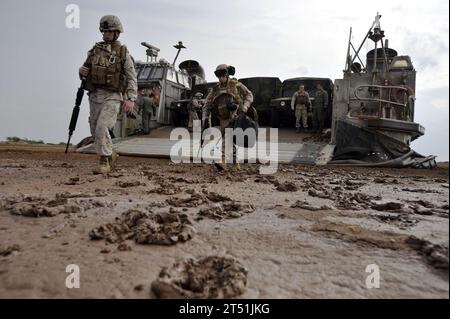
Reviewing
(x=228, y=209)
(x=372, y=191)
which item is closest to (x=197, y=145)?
(x=372, y=191)

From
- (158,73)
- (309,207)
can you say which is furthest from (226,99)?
(158,73)

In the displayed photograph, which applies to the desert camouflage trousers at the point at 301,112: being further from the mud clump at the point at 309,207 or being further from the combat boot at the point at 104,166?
the mud clump at the point at 309,207

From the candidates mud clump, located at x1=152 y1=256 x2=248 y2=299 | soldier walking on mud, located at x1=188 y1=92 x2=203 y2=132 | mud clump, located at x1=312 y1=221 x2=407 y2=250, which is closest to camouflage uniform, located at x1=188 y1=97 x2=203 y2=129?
soldier walking on mud, located at x1=188 y1=92 x2=203 y2=132

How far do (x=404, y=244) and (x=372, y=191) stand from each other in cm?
203

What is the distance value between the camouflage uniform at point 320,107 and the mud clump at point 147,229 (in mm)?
Answer: 7779

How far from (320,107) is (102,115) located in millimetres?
6298

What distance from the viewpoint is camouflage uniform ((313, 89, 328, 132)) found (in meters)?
9.24

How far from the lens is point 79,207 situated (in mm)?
2387

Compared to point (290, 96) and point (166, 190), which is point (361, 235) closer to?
point (166, 190)

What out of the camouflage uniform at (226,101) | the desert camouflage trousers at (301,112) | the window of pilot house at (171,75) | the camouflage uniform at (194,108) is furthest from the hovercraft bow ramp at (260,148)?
the window of pilot house at (171,75)

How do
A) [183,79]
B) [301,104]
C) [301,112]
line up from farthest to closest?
1. [183,79]
2. [301,112]
3. [301,104]

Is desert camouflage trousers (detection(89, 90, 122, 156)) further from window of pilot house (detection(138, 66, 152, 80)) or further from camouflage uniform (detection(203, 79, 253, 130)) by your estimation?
window of pilot house (detection(138, 66, 152, 80))

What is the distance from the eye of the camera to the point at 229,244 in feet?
5.84
